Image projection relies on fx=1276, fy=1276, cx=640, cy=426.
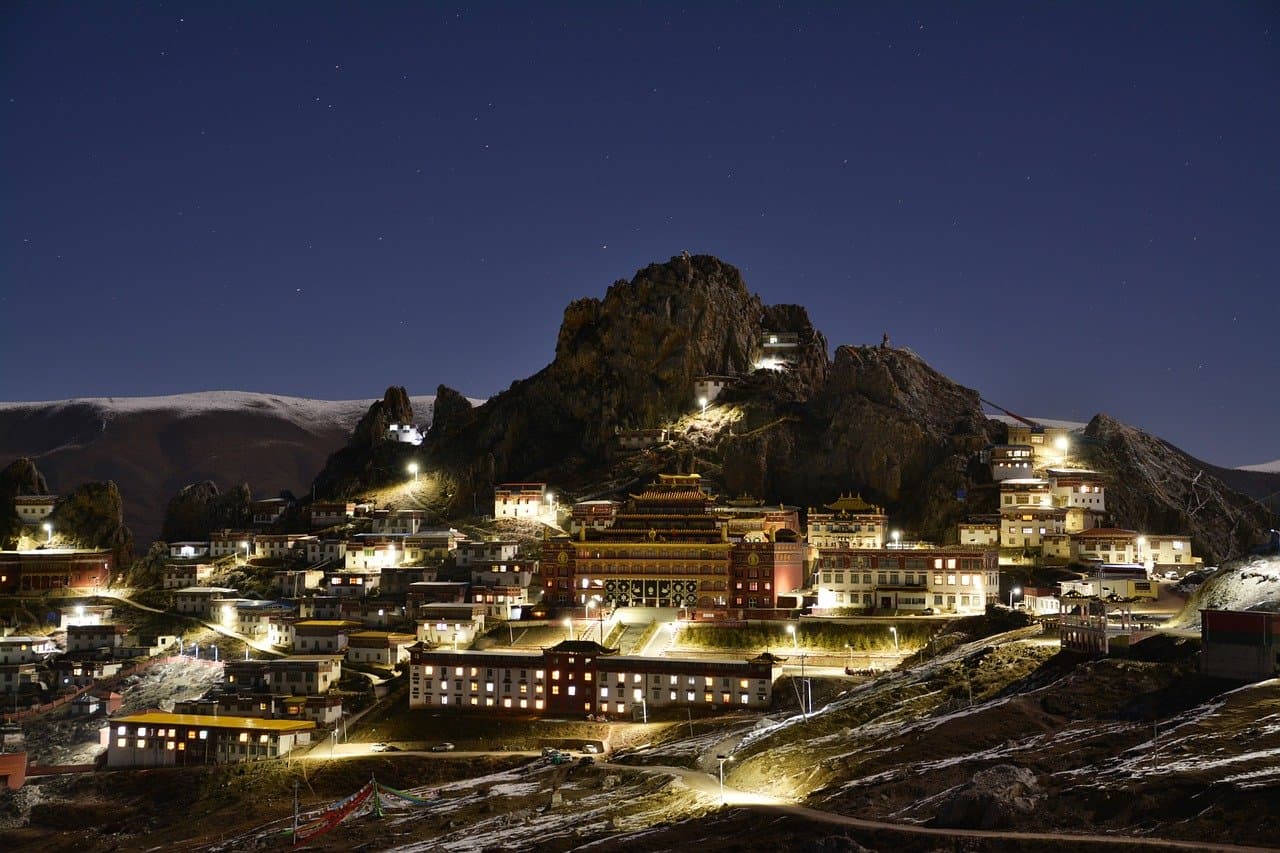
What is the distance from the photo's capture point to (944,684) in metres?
76.8

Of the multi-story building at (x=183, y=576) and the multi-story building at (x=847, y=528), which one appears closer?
the multi-story building at (x=847, y=528)

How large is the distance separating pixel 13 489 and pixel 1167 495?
13465cm

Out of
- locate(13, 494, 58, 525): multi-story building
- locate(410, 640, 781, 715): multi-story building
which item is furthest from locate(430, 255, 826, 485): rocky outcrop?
locate(410, 640, 781, 715): multi-story building

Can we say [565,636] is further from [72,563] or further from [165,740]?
[72,563]

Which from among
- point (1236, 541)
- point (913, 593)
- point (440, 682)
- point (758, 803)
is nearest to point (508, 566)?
point (440, 682)

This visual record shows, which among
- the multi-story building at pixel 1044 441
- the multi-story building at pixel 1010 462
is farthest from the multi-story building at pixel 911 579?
the multi-story building at pixel 1044 441

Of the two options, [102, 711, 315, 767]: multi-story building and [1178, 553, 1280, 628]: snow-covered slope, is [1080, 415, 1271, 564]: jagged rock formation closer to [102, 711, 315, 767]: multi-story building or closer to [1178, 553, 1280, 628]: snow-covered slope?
[1178, 553, 1280, 628]: snow-covered slope

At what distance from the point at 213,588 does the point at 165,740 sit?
130ft

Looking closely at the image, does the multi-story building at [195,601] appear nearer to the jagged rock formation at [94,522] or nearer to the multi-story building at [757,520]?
the jagged rock formation at [94,522]

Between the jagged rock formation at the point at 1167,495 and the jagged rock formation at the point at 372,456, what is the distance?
90521 millimetres

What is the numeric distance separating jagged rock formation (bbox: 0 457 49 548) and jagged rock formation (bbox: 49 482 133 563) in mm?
4400

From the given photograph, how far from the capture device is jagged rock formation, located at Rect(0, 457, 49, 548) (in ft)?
479

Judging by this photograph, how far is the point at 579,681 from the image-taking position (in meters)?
97.6

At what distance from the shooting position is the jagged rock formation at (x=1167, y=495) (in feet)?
452
